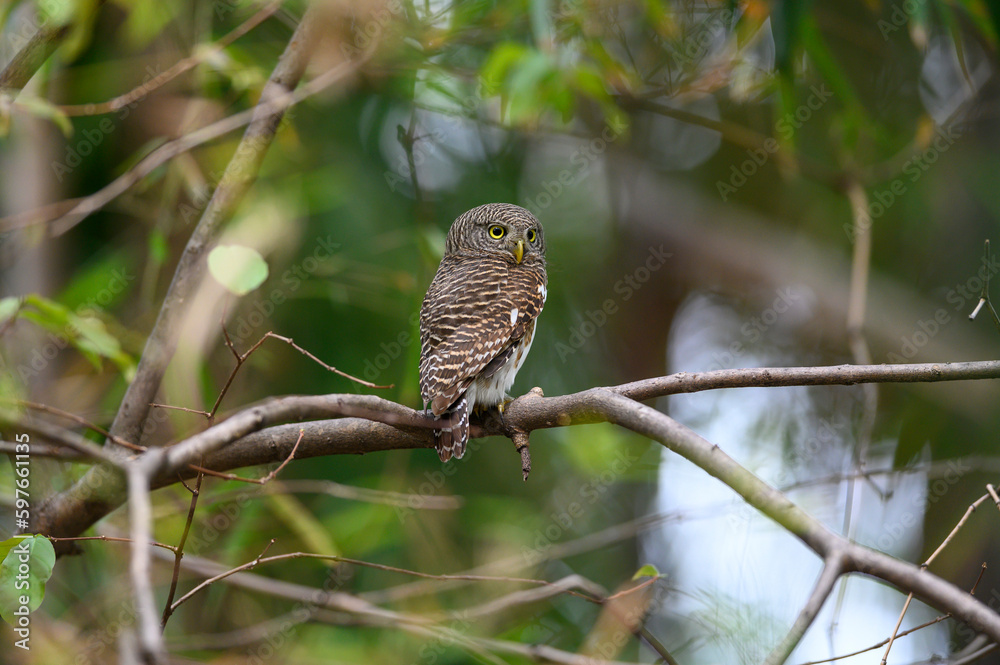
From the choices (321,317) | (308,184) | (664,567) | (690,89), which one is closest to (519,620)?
(664,567)

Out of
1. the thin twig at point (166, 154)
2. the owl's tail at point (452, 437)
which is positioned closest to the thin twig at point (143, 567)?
the owl's tail at point (452, 437)

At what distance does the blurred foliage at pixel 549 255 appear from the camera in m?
3.59

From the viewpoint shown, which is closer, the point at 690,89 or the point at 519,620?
the point at 519,620

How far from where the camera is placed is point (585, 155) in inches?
236

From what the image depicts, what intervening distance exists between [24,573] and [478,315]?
1.78m

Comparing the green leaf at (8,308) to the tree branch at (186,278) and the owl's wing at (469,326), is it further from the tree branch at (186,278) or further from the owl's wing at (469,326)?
the owl's wing at (469,326)

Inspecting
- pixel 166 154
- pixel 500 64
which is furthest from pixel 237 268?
pixel 500 64

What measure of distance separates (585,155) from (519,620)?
348 centimetres

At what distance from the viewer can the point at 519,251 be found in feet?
11.7

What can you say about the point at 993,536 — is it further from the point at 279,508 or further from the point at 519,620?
the point at 279,508

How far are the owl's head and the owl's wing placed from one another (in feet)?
0.57

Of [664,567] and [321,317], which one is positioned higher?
[321,317]

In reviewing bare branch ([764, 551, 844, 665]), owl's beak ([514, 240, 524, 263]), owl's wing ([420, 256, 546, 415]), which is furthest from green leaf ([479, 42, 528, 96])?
bare branch ([764, 551, 844, 665])

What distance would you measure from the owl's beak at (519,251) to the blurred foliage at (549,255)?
0.48 m
